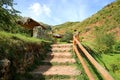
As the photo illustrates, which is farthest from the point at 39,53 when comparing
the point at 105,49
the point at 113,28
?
the point at 113,28

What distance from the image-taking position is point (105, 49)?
17.3 metres

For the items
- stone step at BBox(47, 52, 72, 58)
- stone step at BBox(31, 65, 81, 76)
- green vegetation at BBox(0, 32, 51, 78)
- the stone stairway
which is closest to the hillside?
the stone stairway

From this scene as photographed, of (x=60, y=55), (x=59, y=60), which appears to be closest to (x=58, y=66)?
(x=59, y=60)

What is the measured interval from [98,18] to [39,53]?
34495 mm

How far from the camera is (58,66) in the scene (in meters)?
10.8

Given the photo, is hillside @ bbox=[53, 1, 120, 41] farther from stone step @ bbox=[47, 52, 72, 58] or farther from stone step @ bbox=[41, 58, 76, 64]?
stone step @ bbox=[41, 58, 76, 64]

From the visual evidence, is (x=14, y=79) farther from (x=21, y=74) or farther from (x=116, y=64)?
(x=116, y=64)

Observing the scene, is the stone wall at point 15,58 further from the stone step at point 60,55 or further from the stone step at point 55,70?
the stone step at point 60,55

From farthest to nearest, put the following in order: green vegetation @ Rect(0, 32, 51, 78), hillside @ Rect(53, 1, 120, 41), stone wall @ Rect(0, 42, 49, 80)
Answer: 1. hillside @ Rect(53, 1, 120, 41)
2. green vegetation @ Rect(0, 32, 51, 78)
3. stone wall @ Rect(0, 42, 49, 80)

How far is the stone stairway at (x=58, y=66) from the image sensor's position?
29.7ft

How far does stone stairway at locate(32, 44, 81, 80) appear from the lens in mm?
9047

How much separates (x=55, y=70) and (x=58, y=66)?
0.90 m

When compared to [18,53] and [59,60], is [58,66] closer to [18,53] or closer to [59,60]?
[59,60]

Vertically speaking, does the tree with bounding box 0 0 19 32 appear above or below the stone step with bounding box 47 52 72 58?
above
